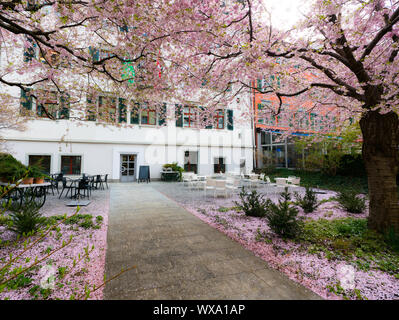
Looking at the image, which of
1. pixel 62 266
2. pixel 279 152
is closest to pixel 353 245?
pixel 62 266

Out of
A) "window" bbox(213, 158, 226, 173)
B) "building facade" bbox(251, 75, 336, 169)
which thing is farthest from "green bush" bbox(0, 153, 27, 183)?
"window" bbox(213, 158, 226, 173)

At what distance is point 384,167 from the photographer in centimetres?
369

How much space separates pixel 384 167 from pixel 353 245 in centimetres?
168

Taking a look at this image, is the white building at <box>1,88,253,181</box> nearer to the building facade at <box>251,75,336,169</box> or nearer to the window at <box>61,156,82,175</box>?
the window at <box>61,156,82,175</box>

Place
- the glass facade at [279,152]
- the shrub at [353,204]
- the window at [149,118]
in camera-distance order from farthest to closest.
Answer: the glass facade at [279,152]
the window at [149,118]
the shrub at [353,204]

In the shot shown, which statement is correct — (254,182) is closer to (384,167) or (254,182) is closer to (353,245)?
(384,167)

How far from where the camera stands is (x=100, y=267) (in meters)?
2.65

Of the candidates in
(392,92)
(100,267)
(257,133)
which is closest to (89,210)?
(100,267)

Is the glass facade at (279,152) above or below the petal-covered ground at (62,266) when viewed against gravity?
above

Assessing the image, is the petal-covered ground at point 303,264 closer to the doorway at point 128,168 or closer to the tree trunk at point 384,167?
the tree trunk at point 384,167

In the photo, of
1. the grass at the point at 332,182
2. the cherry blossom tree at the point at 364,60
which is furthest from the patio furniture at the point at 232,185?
the cherry blossom tree at the point at 364,60

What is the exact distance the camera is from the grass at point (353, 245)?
2.85m

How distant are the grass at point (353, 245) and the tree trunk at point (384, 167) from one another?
1.31 feet

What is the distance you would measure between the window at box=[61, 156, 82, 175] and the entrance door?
8.95ft
